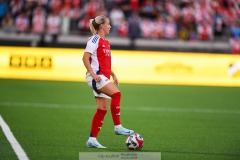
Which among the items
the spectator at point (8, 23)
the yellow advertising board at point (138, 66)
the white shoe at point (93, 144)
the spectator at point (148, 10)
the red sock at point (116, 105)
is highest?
the red sock at point (116, 105)

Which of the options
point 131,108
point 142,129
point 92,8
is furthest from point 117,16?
point 142,129

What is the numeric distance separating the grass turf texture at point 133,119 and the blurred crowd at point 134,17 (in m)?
4.75

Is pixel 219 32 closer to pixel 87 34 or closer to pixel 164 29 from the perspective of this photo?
pixel 164 29

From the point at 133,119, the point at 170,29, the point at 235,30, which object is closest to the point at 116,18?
the point at 170,29

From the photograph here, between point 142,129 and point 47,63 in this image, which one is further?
point 47,63

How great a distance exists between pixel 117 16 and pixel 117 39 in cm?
210

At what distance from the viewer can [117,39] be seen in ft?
82.1

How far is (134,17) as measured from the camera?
2567cm

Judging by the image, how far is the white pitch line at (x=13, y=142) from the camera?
845 cm

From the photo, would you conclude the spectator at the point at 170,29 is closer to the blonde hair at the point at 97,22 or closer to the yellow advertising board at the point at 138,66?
the yellow advertising board at the point at 138,66

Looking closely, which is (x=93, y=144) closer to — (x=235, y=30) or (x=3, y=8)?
(x=235, y=30)

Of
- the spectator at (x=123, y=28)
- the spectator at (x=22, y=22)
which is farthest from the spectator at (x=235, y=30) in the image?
the spectator at (x=22, y=22)

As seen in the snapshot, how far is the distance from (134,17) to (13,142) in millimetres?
16469

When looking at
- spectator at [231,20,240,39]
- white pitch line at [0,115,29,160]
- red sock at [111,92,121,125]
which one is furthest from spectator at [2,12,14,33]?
red sock at [111,92,121,125]
